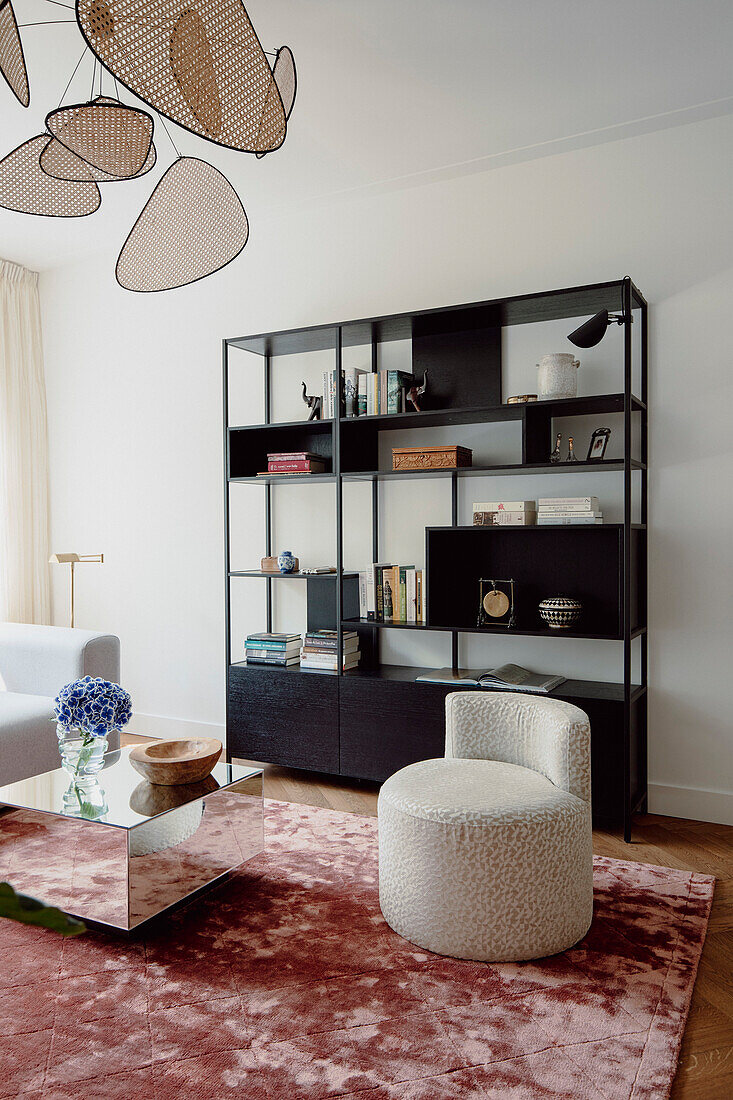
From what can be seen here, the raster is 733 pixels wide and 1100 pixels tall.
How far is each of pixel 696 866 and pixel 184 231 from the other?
2705mm

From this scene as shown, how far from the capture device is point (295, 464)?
3.73 meters

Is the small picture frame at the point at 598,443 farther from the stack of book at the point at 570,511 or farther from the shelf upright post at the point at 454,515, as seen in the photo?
the shelf upright post at the point at 454,515

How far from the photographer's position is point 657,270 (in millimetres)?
3238

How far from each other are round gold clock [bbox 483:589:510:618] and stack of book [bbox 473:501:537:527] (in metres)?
0.32

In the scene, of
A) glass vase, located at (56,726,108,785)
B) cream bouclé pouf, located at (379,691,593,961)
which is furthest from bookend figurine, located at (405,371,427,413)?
glass vase, located at (56,726,108,785)

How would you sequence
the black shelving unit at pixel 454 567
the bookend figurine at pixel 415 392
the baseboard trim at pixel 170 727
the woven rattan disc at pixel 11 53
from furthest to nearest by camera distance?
the baseboard trim at pixel 170 727 → the bookend figurine at pixel 415 392 → the black shelving unit at pixel 454 567 → the woven rattan disc at pixel 11 53

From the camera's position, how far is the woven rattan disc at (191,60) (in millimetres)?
1531

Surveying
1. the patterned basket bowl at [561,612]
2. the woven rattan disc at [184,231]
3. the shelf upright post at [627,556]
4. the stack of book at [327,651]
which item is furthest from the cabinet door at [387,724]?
the woven rattan disc at [184,231]

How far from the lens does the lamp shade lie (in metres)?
2.96

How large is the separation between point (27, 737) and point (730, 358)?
3144 millimetres

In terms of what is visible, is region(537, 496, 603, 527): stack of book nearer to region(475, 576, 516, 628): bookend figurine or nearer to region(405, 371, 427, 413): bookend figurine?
region(475, 576, 516, 628): bookend figurine

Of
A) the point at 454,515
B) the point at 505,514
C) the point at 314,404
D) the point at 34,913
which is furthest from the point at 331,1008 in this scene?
the point at 314,404

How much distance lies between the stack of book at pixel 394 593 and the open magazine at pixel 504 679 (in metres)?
0.27

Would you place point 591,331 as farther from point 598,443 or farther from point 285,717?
point 285,717
